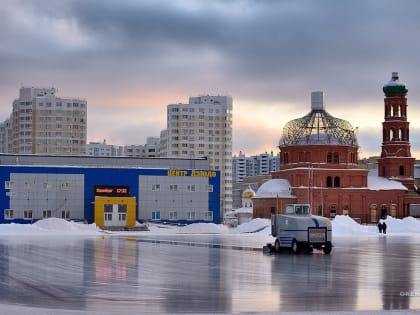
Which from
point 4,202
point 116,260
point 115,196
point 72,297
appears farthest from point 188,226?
point 72,297

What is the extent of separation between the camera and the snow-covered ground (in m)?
84.6

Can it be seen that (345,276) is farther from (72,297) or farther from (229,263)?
(72,297)

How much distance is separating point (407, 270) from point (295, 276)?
5.86 metres

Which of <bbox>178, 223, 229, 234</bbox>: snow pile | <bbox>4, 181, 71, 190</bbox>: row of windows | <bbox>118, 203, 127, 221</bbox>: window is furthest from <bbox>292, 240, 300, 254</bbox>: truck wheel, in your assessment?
<bbox>4, 181, 71, 190</bbox>: row of windows

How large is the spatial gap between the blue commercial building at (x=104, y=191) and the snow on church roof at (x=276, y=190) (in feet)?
58.0

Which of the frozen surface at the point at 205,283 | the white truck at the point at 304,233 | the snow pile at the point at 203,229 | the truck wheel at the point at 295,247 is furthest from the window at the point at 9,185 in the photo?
the truck wheel at the point at 295,247

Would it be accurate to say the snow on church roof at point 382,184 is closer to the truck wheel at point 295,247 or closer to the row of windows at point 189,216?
the row of windows at point 189,216

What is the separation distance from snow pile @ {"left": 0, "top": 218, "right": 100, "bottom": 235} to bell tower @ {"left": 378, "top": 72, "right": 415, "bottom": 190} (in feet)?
194

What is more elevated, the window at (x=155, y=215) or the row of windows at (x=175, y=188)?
the row of windows at (x=175, y=188)

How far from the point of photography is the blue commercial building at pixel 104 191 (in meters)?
98.5

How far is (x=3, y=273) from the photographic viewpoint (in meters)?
28.6

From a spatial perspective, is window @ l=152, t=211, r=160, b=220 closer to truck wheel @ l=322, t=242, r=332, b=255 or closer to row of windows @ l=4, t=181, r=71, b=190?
row of windows @ l=4, t=181, r=71, b=190

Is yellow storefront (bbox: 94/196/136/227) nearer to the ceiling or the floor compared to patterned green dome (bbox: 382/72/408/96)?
nearer to the floor

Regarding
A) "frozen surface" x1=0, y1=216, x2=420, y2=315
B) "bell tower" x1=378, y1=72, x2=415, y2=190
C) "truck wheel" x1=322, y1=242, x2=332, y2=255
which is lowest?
"frozen surface" x1=0, y1=216, x2=420, y2=315
